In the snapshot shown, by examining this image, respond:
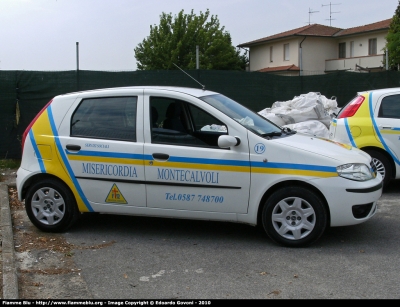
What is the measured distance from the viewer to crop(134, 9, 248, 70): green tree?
55.8 m

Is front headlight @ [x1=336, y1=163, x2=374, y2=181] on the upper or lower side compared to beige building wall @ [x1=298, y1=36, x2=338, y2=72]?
lower

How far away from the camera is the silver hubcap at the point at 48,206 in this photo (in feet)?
20.7

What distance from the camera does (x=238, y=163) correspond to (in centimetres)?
565

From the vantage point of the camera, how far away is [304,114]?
11.5m

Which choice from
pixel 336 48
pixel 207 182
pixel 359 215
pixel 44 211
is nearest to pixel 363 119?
pixel 359 215

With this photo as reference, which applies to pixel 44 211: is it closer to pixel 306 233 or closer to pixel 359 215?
pixel 306 233

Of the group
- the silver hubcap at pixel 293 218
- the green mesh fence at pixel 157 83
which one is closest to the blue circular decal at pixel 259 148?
the silver hubcap at pixel 293 218

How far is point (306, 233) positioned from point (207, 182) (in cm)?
115

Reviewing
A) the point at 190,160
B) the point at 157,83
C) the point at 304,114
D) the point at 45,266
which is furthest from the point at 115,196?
the point at 304,114

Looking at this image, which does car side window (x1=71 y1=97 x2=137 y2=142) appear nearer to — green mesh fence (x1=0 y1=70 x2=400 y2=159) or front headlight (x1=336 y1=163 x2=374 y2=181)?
front headlight (x1=336 y1=163 x2=374 y2=181)

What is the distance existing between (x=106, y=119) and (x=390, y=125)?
4498mm

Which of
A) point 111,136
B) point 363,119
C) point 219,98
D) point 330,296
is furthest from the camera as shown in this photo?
point 363,119

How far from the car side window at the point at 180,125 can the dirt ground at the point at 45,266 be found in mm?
1374

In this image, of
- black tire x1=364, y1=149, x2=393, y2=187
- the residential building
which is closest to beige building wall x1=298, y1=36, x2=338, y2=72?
the residential building
